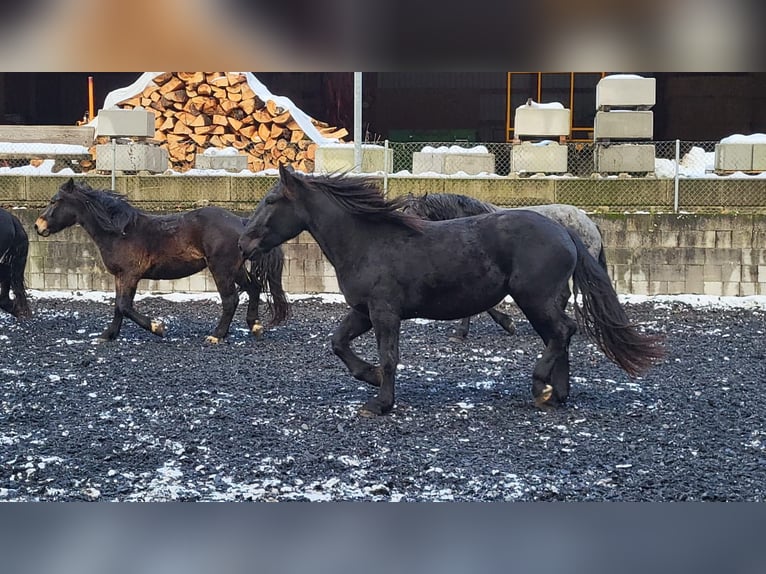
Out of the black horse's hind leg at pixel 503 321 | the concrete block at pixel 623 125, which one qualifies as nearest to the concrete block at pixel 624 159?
the concrete block at pixel 623 125

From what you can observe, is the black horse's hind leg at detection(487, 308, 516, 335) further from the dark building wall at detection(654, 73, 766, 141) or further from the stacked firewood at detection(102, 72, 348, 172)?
the dark building wall at detection(654, 73, 766, 141)

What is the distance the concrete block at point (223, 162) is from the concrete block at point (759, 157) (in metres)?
7.59

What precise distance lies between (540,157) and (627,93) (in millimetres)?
1507

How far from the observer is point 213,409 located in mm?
6887

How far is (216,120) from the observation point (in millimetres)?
17250

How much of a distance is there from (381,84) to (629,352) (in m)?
15.9

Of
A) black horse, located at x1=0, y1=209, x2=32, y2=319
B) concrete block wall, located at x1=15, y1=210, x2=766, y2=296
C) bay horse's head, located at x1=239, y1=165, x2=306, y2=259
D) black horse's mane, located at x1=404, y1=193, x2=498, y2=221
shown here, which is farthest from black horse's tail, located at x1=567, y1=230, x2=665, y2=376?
black horse, located at x1=0, y1=209, x2=32, y2=319

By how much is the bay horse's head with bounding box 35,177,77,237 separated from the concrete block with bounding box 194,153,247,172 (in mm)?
5317

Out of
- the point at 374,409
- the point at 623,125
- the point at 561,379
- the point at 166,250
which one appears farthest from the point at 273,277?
the point at 623,125

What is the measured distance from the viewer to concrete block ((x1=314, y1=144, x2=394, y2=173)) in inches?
556

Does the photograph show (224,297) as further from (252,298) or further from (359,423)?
(359,423)

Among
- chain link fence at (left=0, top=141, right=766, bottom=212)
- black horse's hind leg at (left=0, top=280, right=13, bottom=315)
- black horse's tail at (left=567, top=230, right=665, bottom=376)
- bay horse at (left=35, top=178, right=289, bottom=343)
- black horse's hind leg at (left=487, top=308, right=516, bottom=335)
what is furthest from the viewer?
chain link fence at (left=0, top=141, right=766, bottom=212)
